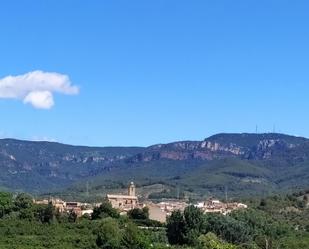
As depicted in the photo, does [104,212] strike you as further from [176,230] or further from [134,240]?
[134,240]

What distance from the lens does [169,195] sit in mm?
189000

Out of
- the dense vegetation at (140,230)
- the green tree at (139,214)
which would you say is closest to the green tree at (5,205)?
the dense vegetation at (140,230)

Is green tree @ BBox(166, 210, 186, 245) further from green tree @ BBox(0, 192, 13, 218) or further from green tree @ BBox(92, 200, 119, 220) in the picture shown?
green tree @ BBox(0, 192, 13, 218)

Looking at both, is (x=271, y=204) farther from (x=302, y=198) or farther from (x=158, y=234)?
(x=158, y=234)

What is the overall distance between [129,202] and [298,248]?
67960mm

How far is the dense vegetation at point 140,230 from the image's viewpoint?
55.2m

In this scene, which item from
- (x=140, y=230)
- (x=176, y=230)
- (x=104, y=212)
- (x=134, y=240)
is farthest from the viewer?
(x=104, y=212)

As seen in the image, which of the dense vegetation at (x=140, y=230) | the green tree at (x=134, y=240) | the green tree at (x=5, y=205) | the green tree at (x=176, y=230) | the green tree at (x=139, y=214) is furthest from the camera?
Result: the green tree at (x=139, y=214)

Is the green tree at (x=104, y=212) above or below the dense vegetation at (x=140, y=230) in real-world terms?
above

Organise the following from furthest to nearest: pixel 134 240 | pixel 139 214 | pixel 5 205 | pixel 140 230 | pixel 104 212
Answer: pixel 139 214 < pixel 5 205 < pixel 104 212 < pixel 140 230 < pixel 134 240

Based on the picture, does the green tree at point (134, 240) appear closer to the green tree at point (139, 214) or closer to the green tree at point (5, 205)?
the green tree at point (139, 214)

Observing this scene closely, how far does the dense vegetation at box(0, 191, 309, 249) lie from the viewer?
181 ft

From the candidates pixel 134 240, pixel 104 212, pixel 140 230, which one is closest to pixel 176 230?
pixel 140 230

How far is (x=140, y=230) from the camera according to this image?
61.8 m
